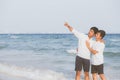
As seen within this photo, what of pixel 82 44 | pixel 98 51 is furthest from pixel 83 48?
pixel 98 51

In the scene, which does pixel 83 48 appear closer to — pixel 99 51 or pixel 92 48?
pixel 92 48

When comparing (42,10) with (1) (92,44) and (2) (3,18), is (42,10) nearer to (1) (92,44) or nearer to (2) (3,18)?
(2) (3,18)

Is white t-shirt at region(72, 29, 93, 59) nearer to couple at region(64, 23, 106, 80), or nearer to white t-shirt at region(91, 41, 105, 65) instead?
couple at region(64, 23, 106, 80)

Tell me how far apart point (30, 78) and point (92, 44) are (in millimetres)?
2038

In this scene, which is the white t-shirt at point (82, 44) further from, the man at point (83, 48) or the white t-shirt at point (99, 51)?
the white t-shirt at point (99, 51)

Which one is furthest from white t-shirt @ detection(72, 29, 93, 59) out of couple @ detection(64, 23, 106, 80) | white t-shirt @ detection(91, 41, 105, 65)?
white t-shirt @ detection(91, 41, 105, 65)

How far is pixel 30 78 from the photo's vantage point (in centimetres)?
677

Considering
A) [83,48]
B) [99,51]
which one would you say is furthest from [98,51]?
[83,48]

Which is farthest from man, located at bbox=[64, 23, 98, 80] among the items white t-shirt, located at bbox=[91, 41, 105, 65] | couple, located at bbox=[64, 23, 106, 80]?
white t-shirt, located at bbox=[91, 41, 105, 65]

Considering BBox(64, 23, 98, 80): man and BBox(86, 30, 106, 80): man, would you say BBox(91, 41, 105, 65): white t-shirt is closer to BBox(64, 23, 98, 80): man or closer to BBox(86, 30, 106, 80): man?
BBox(86, 30, 106, 80): man

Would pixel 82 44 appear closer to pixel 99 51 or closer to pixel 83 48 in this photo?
pixel 83 48

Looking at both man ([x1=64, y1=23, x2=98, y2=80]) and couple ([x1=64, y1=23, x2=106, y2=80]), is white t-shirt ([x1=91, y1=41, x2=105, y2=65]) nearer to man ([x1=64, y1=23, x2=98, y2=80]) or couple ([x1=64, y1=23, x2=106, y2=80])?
couple ([x1=64, y1=23, x2=106, y2=80])

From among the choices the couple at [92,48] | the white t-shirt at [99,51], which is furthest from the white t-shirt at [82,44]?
the white t-shirt at [99,51]

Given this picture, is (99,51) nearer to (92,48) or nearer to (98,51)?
(98,51)
